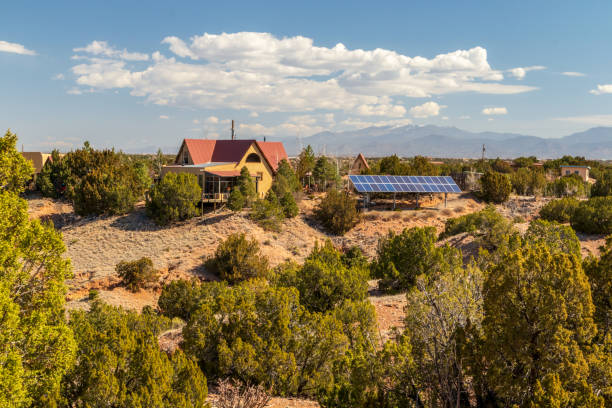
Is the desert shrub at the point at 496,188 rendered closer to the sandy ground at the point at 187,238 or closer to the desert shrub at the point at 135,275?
the sandy ground at the point at 187,238

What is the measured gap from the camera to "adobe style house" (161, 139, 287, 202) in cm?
4203

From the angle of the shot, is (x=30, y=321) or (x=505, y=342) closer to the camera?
(x=505, y=342)

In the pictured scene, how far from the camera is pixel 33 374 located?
9.89 metres

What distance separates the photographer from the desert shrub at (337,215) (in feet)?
135

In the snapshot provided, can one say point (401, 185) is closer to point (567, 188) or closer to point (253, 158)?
point (253, 158)

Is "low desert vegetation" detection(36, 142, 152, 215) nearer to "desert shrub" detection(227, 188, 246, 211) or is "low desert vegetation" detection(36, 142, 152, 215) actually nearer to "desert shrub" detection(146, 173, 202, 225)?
"desert shrub" detection(146, 173, 202, 225)

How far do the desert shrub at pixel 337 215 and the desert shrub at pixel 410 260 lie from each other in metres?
16.4

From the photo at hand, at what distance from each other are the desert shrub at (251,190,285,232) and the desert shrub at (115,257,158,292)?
39.0 feet

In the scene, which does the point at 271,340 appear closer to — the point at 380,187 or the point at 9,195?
the point at 9,195

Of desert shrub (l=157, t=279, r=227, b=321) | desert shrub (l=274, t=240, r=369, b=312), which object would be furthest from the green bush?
desert shrub (l=274, t=240, r=369, b=312)

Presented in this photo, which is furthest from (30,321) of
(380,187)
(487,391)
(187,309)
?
(380,187)

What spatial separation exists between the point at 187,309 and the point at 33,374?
43.9ft

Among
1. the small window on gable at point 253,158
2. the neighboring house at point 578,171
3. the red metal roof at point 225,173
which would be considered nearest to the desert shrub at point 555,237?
the red metal roof at point 225,173

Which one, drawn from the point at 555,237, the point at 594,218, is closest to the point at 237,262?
the point at 555,237
